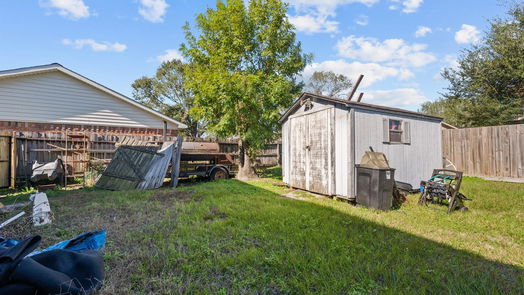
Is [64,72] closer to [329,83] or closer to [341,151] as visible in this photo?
[341,151]

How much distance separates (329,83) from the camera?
28594mm

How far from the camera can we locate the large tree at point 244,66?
30.3ft

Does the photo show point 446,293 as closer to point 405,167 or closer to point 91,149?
point 405,167

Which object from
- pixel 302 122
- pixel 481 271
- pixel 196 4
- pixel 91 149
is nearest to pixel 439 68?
pixel 302 122

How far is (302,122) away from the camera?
7570 millimetres

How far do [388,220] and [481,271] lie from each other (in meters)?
1.84

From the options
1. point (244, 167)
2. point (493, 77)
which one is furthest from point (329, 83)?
point (244, 167)

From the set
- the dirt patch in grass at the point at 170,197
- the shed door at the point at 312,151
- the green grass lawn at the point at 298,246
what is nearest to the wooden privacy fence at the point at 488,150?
the green grass lawn at the point at 298,246

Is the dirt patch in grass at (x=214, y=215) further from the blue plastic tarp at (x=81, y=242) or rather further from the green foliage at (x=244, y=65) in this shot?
the green foliage at (x=244, y=65)

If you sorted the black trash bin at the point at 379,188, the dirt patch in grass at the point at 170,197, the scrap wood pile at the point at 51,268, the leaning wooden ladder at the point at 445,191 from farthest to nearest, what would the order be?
the dirt patch in grass at the point at 170,197
the black trash bin at the point at 379,188
the leaning wooden ladder at the point at 445,191
the scrap wood pile at the point at 51,268

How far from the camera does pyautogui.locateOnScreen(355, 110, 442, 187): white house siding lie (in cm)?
608

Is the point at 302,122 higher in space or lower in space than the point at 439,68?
lower

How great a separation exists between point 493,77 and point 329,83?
1577 cm

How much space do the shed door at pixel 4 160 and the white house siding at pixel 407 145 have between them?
9.78 metres
